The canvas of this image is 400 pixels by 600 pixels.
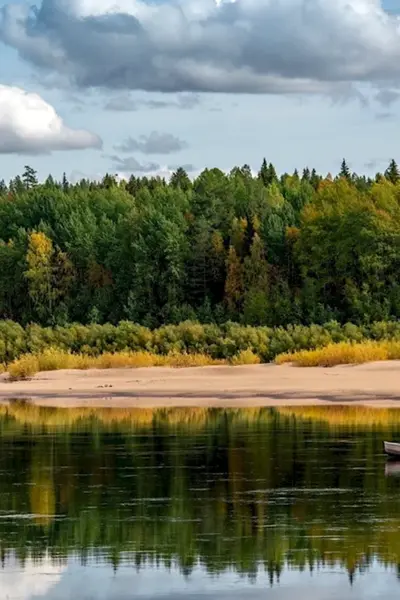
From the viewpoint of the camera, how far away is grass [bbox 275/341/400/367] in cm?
5112

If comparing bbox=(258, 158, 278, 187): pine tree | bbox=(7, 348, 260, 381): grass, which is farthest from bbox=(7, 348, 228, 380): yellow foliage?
bbox=(258, 158, 278, 187): pine tree

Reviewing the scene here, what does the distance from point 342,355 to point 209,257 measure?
37.8m

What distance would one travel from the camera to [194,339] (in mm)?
62250

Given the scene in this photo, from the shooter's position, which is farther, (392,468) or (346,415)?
(346,415)

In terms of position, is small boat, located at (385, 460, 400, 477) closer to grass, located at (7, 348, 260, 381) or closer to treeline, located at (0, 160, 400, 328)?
grass, located at (7, 348, 260, 381)

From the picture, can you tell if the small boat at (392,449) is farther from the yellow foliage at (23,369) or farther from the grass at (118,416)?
Answer: the yellow foliage at (23,369)

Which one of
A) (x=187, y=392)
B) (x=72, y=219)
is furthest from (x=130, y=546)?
(x=72, y=219)

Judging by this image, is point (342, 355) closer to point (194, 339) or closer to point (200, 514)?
point (194, 339)

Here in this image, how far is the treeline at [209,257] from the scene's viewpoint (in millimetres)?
76250

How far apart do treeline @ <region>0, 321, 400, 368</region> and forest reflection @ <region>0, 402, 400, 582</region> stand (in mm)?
21311

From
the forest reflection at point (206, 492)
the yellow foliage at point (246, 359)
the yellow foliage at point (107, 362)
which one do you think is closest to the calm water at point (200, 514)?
the forest reflection at point (206, 492)

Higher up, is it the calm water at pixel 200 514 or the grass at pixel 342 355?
the grass at pixel 342 355

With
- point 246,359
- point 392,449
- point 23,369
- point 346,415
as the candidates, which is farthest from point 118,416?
point 246,359

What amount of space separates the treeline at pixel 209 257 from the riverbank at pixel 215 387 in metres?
23.2
